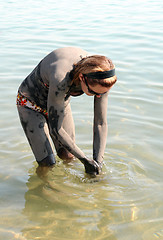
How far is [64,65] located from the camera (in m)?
3.24

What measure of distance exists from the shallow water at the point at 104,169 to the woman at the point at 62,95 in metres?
0.34

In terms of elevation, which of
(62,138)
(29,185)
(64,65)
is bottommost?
→ (29,185)

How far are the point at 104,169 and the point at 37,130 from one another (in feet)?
Answer: 3.42

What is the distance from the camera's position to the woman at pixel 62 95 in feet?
10.3

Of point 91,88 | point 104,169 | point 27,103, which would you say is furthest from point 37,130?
point 104,169

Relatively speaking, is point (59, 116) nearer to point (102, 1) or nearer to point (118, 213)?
point (118, 213)

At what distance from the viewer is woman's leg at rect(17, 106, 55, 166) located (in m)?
3.81

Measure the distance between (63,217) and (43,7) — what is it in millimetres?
16271

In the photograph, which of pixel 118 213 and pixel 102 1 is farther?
pixel 102 1

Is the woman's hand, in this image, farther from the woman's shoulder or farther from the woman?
the woman's shoulder

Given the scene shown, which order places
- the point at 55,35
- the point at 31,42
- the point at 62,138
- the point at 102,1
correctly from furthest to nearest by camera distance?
the point at 102,1 < the point at 55,35 < the point at 31,42 < the point at 62,138

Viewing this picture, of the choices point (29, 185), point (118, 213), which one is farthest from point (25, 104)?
point (118, 213)

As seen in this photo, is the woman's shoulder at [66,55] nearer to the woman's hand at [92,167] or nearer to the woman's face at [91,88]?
the woman's face at [91,88]

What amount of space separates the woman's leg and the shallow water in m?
0.47
